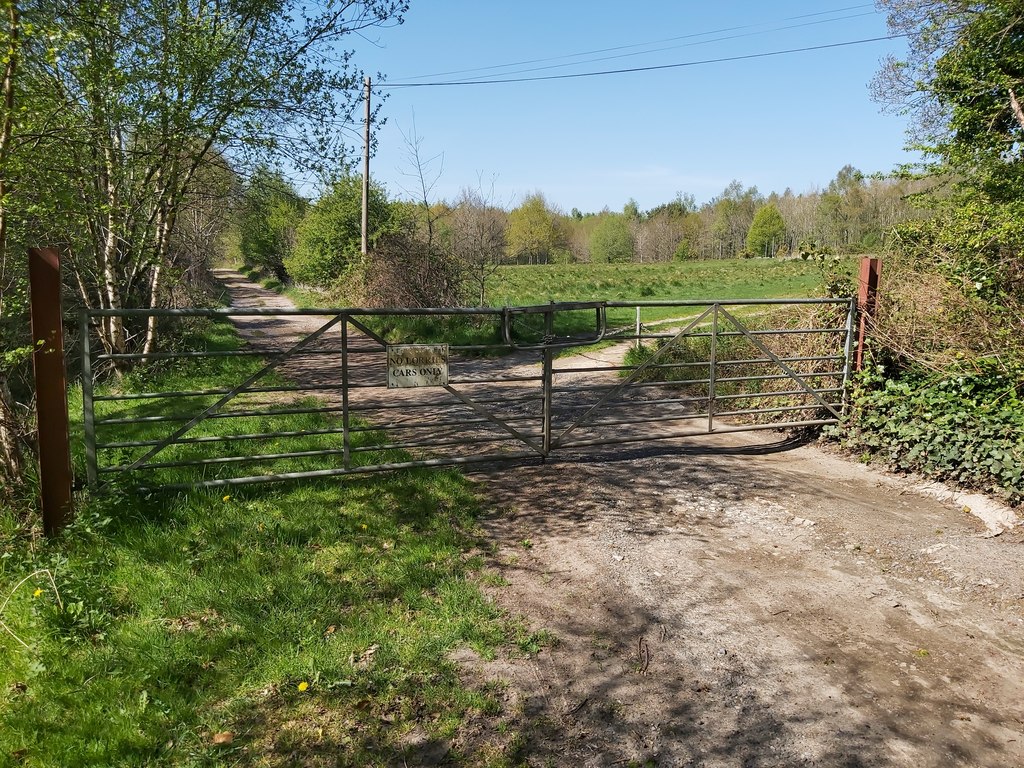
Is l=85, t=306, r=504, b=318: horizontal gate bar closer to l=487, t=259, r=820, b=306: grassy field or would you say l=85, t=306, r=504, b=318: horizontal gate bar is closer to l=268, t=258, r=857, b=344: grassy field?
l=268, t=258, r=857, b=344: grassy field

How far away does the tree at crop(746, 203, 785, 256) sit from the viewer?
88.8 meters

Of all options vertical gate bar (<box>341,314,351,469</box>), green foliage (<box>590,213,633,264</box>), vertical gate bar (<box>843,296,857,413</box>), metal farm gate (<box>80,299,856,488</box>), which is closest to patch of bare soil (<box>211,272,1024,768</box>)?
metal farm gate (<box>80,299,856,488</box>)

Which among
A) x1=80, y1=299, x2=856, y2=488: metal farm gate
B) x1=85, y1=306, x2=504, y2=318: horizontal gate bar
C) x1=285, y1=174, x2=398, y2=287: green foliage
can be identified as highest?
x1=285, y1=174, x2=398, y2=287: green foliage

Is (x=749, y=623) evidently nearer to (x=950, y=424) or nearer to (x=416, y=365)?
(x=416, y=365)

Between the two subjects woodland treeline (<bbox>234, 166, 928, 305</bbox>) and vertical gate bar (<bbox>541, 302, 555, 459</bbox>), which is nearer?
vertical gate bar (<bbox>541, 302, 555, 459</bbox>)

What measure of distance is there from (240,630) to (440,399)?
22.9 ft

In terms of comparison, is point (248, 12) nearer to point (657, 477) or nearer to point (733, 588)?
point (657, 477)

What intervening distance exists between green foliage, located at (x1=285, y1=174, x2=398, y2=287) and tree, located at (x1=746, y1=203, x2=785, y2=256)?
240 feet

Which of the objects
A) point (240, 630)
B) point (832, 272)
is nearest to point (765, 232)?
point (832, 272)

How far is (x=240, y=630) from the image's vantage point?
3.77m

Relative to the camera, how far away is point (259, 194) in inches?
475

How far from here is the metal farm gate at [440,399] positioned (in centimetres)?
571

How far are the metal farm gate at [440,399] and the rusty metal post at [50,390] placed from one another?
0.24m

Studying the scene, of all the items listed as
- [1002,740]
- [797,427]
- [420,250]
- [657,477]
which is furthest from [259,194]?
[1002,740]
